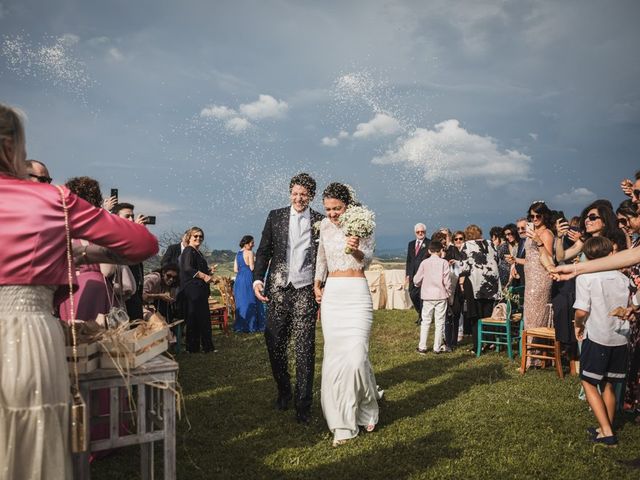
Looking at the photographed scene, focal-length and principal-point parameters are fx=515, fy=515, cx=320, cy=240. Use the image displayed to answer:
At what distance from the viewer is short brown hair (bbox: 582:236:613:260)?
488 centimetres

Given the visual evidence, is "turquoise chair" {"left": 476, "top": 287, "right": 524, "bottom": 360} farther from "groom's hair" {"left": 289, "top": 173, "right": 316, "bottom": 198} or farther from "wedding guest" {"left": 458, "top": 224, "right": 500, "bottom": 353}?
"groom's hair" {"left": 289, "top": 173, "right": 316, "bottom": 198}

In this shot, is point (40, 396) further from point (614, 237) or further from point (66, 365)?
point (614, 237)

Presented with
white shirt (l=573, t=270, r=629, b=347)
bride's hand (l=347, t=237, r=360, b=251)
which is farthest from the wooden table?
white shirt (l=573, t=270, r=629, b=347)

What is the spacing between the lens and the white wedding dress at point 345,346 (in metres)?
5.19

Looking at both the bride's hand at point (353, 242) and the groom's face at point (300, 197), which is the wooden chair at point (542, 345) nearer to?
the bride's hand at point (353, 242)

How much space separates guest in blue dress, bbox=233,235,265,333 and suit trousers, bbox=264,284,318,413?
7.37 meters

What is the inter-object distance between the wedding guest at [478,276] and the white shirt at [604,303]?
505 centimetres

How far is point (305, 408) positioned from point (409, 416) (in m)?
1.26

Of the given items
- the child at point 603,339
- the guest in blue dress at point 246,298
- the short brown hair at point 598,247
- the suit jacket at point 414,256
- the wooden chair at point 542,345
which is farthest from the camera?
the guest in blue dress at point 246,298

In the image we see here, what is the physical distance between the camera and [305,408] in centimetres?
576

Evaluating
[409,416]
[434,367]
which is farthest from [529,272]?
[409,416]

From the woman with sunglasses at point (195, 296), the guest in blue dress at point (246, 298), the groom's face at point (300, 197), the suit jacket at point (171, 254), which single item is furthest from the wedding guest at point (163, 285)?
the groom's face at point (300, 197)

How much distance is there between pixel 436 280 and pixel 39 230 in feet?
28.8

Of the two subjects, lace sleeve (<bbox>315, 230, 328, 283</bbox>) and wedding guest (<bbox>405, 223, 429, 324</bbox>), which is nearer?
lace sleeve (<bbox>315, 230, 328, 283</bbox>)
